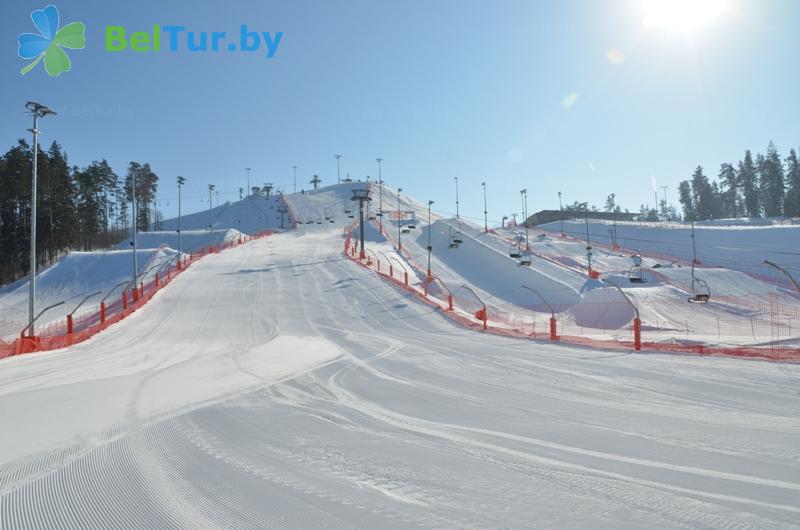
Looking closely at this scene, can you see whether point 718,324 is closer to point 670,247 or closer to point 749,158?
point 670,247

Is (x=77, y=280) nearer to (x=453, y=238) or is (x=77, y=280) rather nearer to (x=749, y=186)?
(x=453, y=238)

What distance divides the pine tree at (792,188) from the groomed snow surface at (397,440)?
11293 cm

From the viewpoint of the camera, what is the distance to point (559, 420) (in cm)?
624

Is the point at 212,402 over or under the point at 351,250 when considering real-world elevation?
under

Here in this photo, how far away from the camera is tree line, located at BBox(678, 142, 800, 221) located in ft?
328

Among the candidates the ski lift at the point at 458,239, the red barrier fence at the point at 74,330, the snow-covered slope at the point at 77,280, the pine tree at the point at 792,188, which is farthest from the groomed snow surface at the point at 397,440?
the pine tree at the point at 792,188

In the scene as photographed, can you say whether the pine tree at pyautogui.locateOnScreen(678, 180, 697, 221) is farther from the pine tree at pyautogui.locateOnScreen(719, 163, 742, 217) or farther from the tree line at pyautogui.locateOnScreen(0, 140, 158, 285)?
the tree line at pyautogui.locateOnScreen(0, 140, 158, 285)

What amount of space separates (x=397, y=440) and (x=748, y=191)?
12413 cm

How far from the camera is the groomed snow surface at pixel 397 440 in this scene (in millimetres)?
3752

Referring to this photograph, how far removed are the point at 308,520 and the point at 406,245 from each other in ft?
181

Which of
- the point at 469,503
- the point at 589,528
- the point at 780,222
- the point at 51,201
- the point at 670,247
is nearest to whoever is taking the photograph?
the point at 589,528

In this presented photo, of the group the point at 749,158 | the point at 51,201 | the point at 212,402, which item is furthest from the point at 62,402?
the point at 749,158

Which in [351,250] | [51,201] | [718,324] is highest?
[51,201]

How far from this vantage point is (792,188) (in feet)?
327
